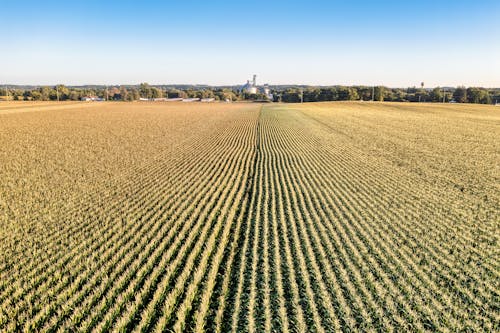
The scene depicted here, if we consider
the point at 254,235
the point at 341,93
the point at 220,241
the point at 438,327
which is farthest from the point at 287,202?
the point at 341,93

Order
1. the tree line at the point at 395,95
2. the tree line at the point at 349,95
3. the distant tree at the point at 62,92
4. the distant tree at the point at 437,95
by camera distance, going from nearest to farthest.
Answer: the tree line at the point at 395,95
the tree line at the point at 349,95
the distant tree at the point at 437,95
the distant tree at the point at 62,92

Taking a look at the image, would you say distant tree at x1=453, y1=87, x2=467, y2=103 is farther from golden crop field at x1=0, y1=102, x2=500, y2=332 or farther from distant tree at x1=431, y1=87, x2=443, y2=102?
golden crop field at x1=0, y1=102, x2=500, y2=332

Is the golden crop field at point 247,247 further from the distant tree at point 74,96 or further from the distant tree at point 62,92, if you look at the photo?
the distant tree at point 74,96

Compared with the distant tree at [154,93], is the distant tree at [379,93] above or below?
below

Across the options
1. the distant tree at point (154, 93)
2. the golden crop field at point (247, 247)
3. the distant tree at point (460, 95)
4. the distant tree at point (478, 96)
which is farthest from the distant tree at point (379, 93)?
the golden crop field at point (247, 247)

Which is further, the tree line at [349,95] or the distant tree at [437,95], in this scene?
the distant tree at [437,95]

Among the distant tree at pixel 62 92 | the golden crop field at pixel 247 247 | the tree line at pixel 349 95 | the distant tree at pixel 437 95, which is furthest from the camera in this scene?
the distant tree at pixel 62 92

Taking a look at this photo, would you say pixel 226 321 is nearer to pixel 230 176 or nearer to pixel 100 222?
pixel 100 222

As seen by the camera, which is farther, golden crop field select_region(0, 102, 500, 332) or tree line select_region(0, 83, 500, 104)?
tree line select_region(0, 83, 500, 104)

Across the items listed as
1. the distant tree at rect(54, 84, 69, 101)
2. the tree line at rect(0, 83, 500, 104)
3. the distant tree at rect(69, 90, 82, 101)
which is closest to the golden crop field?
the tree line at rect(0, 83, 500, 104)
